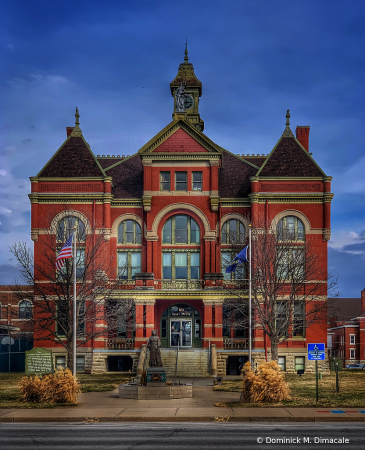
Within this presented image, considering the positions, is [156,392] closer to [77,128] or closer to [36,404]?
[36,404]

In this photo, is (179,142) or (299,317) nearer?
(299,317)

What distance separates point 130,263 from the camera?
4856 cm

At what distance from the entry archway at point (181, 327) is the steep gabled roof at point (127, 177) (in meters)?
9.74

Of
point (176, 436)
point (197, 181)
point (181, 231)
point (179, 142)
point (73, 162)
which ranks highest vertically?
point (179, 142)

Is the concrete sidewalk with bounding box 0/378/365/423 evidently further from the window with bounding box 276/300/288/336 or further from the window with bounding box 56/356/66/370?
the window with bounding box 56/356/66/370

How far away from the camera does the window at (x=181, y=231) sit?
1897 inches

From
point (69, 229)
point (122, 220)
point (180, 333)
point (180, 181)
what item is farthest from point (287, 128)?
point (69, 229)

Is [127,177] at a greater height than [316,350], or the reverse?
[127,177]

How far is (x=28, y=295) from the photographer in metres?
40.6

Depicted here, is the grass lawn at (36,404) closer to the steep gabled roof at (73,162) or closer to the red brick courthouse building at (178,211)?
the red brick courthouse building at (178,211)

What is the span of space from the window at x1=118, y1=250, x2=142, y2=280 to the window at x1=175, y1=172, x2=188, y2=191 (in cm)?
614

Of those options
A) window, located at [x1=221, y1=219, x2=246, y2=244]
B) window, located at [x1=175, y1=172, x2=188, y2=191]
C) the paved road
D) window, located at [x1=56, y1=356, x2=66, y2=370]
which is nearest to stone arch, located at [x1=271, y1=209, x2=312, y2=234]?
window, located at [x1=221, y1=219, x2=246, y2=244]

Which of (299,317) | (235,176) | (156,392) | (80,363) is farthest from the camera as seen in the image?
(235,176)

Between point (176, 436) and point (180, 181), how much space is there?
32.0m
